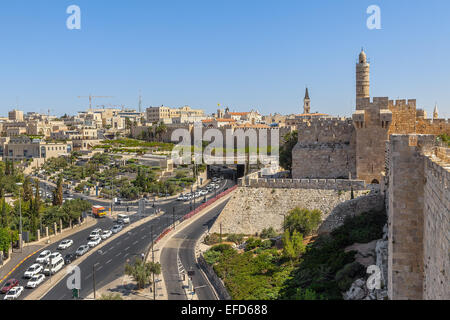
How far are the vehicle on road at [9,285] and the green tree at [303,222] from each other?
14.9 metres

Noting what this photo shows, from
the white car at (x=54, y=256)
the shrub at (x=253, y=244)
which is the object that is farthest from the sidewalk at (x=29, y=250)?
the shrub at (x=253, y=244)

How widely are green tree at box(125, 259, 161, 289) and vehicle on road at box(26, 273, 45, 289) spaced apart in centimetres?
508

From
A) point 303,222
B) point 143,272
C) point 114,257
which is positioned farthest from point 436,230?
point 114,257

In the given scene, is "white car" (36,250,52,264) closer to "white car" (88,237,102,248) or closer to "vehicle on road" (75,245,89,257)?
"vehicle on road" (75,245,89,257)

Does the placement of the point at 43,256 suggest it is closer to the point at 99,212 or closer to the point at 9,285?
the point at 9,285

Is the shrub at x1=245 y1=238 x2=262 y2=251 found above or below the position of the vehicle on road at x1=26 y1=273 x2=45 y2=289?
above

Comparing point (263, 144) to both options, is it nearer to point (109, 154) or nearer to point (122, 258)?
point (109, 154)

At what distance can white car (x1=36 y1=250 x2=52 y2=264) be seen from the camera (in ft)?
88.2

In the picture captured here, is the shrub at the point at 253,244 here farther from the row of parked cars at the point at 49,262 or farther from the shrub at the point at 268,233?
the row of parked cars at the point at 49,262

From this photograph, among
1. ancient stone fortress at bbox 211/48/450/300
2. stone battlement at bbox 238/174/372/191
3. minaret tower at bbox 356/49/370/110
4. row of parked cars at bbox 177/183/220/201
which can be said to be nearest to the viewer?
ancient stone fortress at bbox 211/48/450/300

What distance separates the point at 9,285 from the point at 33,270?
207 centimetres

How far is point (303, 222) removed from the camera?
22781 millimetres

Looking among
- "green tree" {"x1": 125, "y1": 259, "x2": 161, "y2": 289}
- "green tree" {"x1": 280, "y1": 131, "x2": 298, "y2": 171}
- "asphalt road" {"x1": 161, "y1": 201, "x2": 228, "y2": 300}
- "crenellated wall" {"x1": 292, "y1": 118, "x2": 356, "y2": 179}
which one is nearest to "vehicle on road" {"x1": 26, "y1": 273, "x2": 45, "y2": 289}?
"green tree" {"x1": 125, "y1": 259, "x2": 161, "y2": 289}

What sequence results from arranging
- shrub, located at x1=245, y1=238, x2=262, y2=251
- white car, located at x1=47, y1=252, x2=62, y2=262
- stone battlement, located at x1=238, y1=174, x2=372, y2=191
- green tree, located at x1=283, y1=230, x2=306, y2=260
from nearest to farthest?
green tree, located at x1=283, y1=230, x2=306, y2=260 → stone battlement, located at x1=238, y1=174, x2=372, y2=191 → shrub, located at x1=245, y1=238, x2=262, y2=251 → white car, located at x1=47, y1=252, x2=62, y2=262
